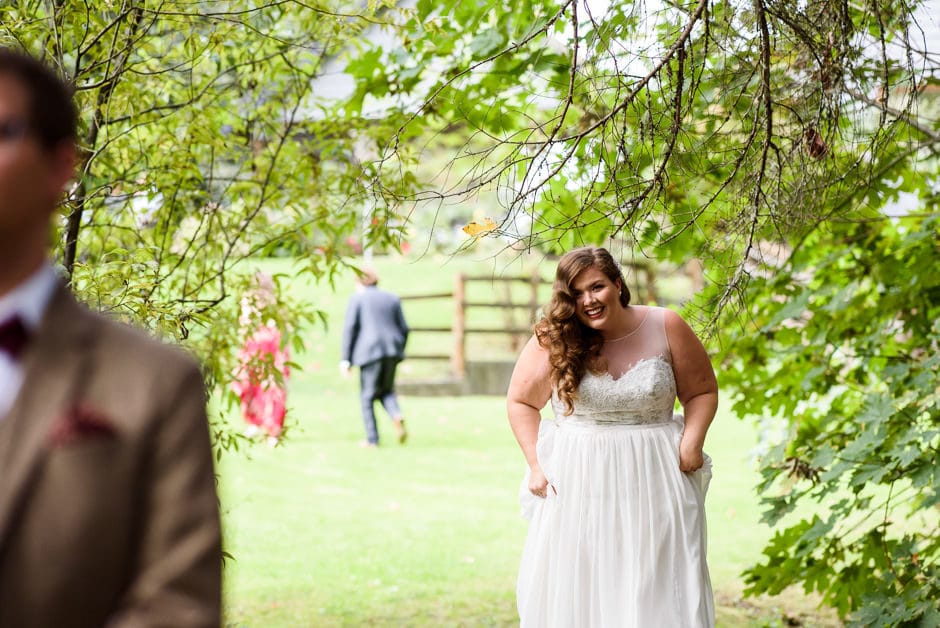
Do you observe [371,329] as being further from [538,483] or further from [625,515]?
[625,515]

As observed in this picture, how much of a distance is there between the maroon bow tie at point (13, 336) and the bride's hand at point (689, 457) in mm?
3096

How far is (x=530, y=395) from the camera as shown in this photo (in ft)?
13.6

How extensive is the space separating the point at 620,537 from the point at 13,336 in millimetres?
3128

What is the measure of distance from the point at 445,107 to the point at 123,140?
1.56 metres

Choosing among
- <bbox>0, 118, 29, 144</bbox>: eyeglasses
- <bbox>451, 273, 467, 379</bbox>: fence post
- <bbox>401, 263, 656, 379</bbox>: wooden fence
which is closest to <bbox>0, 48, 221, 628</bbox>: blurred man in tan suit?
<bbox>0, 118, 29, 144</bbox>: eyeglasses

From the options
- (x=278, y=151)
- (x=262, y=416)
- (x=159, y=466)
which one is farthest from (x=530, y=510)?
(x=262, y=416)

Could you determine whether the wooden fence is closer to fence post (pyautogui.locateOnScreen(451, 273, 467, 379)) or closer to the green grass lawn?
fence post (pyautogui.locateOnScreen(451, 273, 467, 379))

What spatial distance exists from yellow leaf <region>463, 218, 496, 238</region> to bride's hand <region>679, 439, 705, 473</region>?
4.64ft

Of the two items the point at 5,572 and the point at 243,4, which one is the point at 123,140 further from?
the point at 5,572

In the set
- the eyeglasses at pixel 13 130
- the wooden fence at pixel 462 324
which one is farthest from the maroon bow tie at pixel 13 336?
the wooden fence at pixel 462 324

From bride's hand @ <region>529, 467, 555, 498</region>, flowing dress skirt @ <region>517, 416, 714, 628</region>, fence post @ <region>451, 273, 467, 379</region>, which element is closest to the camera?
flowing dress skirt @ <region>517, 416, 714, 628</region>

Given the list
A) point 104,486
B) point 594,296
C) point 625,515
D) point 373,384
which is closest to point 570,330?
point 594,296

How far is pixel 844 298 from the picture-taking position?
16.9 feet

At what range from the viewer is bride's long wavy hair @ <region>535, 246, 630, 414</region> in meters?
3.94
